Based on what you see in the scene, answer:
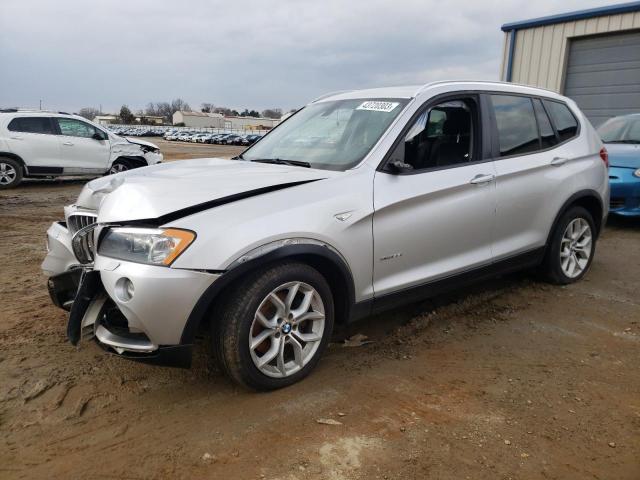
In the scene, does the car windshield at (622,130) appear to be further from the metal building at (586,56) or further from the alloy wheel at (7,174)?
the alloy wheel at (7,174)

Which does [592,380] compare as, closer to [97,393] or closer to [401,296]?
[401,296]

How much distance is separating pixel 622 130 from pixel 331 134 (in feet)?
21.3

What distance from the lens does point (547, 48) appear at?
13.1 meters

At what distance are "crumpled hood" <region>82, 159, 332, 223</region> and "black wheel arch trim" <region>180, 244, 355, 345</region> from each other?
41 cm

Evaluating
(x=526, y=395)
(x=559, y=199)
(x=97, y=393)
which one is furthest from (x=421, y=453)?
(x=559, y=199)

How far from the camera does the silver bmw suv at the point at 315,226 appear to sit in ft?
8.39

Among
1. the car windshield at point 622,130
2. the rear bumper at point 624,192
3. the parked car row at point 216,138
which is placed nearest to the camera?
the rear bumper at point 624,192

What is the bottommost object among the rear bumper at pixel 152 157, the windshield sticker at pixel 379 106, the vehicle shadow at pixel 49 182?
the vehicle shadow at pixel 49 182

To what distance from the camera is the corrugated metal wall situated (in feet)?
39.9

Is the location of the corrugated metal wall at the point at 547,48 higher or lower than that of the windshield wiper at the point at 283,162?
higher

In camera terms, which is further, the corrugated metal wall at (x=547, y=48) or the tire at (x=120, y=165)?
the tire at (x=120, y=165)

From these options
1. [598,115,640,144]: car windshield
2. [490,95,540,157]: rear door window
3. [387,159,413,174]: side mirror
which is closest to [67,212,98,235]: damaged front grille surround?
[387,159,413,174]: side mirror

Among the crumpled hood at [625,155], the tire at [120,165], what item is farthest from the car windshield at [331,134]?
the tire at [120,165]

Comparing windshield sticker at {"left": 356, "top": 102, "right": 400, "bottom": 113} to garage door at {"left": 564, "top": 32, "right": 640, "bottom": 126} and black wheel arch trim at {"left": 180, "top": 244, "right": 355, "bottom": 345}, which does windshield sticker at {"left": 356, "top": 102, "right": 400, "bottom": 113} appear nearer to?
black wheel arch trim at {"left": 180, "top": 244, "right": 355, "bottom": 345}
